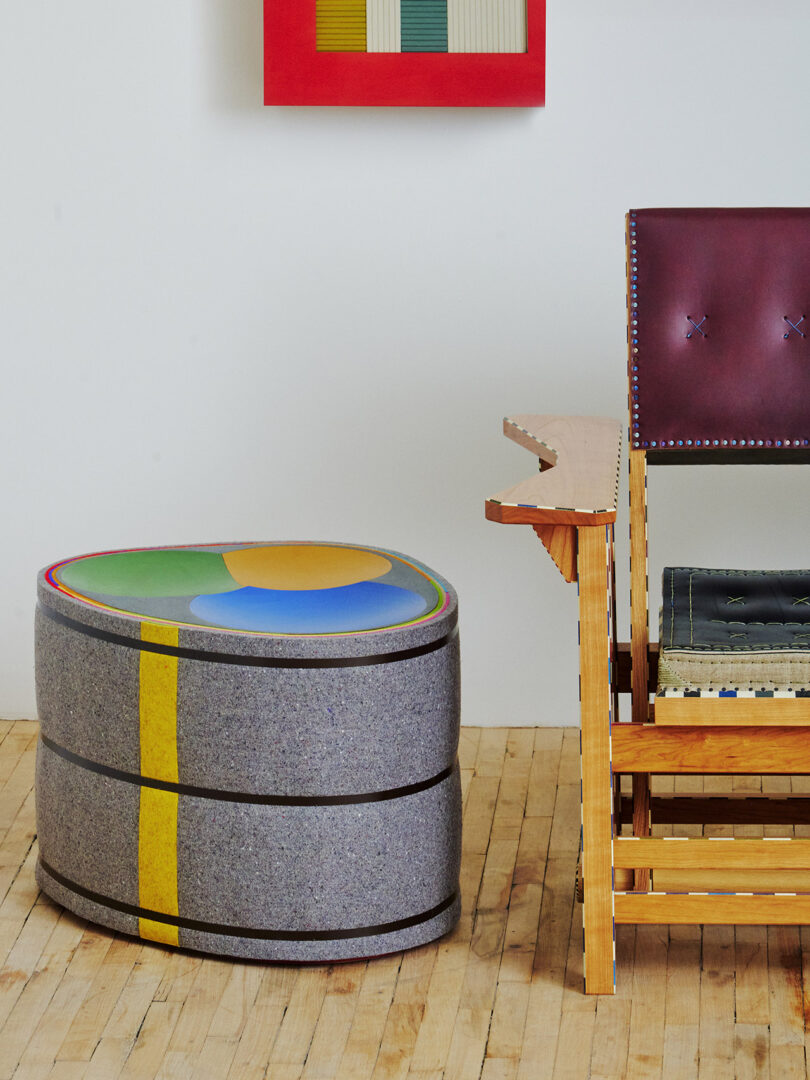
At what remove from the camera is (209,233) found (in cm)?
274

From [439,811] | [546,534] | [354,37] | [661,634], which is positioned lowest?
[439,811]

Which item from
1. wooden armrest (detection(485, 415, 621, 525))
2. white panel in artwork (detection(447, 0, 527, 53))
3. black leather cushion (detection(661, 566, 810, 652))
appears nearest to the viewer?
wooden armrest (detection(485, 415, 621, 525))

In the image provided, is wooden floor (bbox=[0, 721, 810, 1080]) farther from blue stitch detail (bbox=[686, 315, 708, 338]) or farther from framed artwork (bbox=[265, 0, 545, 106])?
framed artwork (bbox=[265, 0, 545, 106])

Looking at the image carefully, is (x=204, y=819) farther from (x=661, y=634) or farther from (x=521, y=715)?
(x=521, y=715)

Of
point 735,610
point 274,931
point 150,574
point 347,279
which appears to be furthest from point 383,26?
point 274,931

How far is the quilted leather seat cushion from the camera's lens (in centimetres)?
175

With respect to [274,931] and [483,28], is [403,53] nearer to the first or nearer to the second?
[483,28]

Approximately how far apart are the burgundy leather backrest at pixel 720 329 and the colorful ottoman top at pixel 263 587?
1.32ft

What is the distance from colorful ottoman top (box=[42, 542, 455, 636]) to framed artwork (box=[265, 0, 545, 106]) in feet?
2.95

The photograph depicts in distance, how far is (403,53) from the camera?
2594 millimetres

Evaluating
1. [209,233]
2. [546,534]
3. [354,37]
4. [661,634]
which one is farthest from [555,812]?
[354,37]

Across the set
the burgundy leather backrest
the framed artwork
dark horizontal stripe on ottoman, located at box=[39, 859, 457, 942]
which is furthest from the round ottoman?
the framed artwork

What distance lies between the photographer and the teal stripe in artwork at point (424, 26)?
259 cm

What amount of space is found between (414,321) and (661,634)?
1.07 meters
